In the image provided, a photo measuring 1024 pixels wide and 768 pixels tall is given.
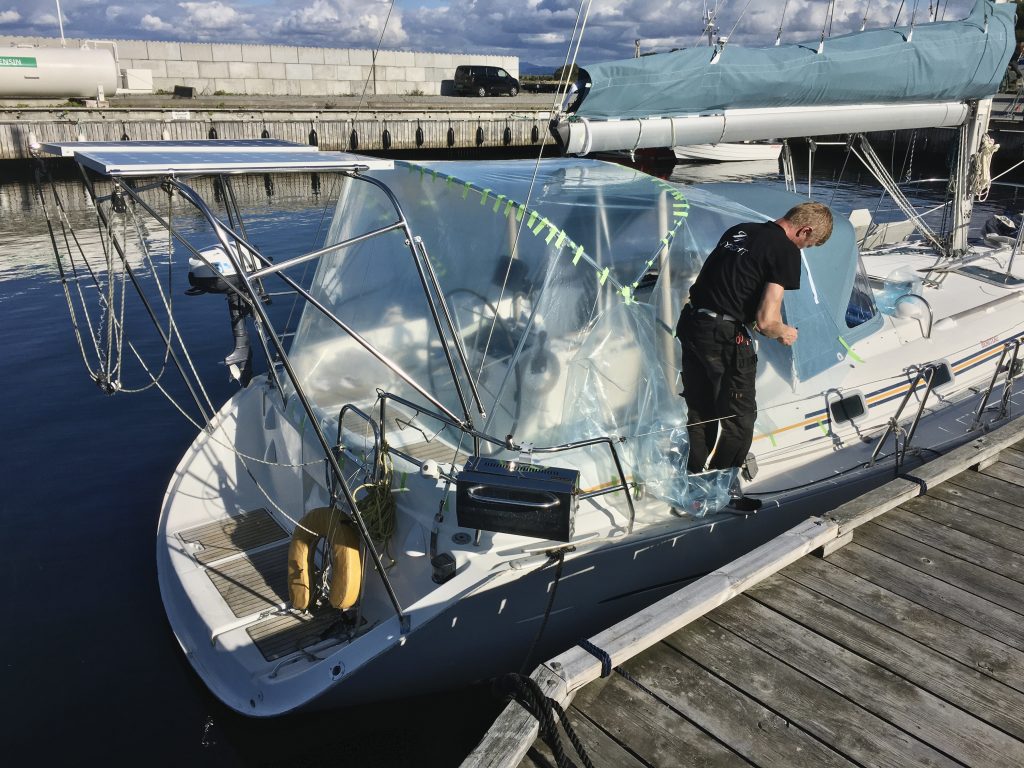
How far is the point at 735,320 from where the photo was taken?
15.9 ft

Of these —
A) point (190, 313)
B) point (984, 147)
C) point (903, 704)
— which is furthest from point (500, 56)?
point (903, 704)

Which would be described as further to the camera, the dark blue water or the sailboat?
the dark blue water

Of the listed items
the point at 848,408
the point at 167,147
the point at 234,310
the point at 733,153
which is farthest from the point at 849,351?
the point at 733,153

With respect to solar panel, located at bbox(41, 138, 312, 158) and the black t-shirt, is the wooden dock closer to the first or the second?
the black t-shirt

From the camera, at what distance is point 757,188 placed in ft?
22.5

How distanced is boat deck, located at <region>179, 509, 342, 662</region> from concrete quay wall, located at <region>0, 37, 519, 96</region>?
99.1 ft

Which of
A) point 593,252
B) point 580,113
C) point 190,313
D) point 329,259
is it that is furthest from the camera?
point 190,313

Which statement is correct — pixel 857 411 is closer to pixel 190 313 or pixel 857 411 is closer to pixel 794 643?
pixel 794 643

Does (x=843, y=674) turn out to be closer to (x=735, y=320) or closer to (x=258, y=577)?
(x=735, y=320)

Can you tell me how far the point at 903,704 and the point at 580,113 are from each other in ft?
14.4

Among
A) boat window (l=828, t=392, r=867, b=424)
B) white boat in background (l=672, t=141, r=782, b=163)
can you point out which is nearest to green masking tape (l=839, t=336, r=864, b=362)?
boat window (l=828, t=392, r=867, b=424)

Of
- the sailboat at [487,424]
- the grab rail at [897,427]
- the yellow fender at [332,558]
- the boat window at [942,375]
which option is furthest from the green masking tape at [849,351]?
the yellow fender at [332,558]

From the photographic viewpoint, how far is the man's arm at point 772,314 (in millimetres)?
4660

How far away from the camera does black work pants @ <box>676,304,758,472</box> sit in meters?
4.88
